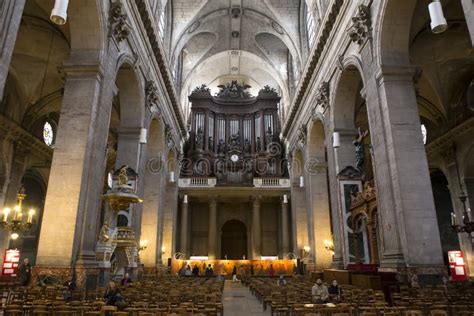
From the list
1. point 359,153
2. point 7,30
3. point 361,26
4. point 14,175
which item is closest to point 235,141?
point 14,175

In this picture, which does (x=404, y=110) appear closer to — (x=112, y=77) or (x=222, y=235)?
(x=112, y=77)

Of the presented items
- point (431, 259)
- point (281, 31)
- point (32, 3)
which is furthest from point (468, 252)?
point (32, 3)

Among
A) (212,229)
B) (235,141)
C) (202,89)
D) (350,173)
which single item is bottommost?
(212,229)

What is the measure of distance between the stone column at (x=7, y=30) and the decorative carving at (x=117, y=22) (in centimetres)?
544

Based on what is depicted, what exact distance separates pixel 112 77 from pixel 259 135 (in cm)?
2257

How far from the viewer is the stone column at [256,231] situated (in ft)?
93.0

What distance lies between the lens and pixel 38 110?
1966 cm

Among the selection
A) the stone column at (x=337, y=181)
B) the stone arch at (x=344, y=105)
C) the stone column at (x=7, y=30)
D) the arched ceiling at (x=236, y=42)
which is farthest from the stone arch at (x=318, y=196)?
the stone column at (x=7, y=30)

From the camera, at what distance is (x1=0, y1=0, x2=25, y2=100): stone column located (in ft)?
20.0

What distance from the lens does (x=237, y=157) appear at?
32281mm

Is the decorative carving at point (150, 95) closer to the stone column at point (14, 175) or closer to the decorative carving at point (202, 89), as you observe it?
the stone column at point (14, 175)

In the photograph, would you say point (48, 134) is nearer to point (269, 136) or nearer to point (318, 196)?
point (318, 196)

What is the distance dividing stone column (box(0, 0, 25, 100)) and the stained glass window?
16885 millimetres

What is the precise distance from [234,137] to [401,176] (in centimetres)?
2426
